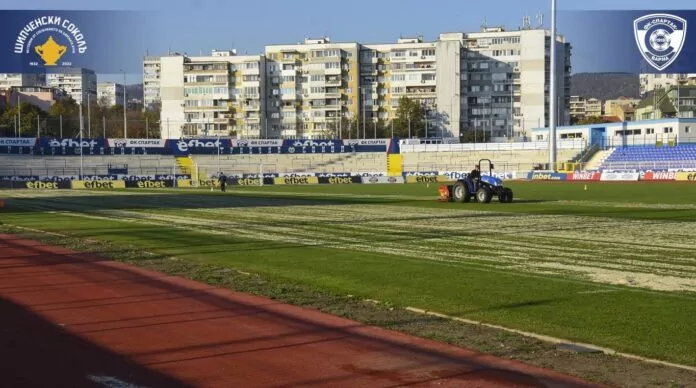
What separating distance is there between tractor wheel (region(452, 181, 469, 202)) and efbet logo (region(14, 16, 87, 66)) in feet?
68.9

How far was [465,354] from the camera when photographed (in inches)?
327

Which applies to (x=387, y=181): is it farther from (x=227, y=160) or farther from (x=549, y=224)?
(x=549, y=224)

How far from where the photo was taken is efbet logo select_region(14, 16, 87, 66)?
4266 centimetres

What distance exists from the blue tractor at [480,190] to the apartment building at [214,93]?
10083cm

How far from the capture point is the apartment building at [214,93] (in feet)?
447

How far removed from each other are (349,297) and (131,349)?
407cm

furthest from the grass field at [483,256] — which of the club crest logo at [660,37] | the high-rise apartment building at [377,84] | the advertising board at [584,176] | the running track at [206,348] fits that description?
the high-rise apartment building at [377,84]

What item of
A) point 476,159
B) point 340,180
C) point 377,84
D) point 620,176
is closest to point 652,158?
point 620,176

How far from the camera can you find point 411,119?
4968 inches

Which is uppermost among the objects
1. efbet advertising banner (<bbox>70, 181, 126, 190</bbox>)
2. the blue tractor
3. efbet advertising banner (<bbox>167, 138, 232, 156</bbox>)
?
efbet advertising banner (<bbox>167, 138, 232, 156</bbox>)

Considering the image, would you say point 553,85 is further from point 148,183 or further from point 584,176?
point 148,183

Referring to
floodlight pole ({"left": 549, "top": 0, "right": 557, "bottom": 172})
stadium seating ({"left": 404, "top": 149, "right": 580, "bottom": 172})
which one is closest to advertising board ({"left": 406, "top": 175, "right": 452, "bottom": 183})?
stadium seating ({"left": 404, "top": 149, "right": 580, "bottom": 172})

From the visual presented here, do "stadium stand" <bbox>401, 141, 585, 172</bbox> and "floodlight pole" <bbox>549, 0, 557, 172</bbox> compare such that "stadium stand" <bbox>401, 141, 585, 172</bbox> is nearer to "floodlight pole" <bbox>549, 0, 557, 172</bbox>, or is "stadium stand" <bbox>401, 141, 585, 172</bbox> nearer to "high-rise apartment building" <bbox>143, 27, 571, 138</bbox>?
"floodlight pole" <bbox>549, 0, 557, 172</bbox>

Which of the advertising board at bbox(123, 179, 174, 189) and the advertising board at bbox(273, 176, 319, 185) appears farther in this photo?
the advertising board at bbox(273, 176, 319, 185)
